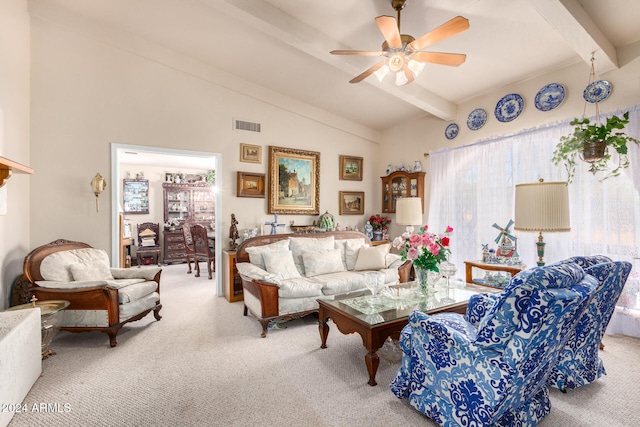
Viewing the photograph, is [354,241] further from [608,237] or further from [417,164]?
[608,237]

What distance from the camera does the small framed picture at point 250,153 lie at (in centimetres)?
497

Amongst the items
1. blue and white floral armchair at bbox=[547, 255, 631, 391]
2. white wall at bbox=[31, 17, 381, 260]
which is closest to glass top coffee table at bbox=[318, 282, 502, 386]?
blue and white floral armchair at bbox=[547, 255, 631, 391]

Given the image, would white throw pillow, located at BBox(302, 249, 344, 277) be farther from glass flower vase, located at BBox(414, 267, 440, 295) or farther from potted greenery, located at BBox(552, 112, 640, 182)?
potted greenery, located at BBox(552, 112, 640, 182)

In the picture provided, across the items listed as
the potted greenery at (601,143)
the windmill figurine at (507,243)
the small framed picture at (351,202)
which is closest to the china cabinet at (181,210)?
the small framed picture at (351,202)

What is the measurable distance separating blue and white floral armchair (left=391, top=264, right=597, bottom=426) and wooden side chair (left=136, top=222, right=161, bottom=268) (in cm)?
711

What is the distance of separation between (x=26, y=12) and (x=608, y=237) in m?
7.10

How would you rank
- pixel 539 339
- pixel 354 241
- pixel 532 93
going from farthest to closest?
1. pixel 354 241
2. pixel 532 93
3. pixel 539 339

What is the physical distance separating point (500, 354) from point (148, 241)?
7968 millimetres

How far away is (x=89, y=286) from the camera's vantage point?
295 cm

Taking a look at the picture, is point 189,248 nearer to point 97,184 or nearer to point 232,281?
point 232,281

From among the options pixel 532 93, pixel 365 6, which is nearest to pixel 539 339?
pixel 365 6

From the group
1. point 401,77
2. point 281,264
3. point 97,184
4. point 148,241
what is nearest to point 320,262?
point 281,264

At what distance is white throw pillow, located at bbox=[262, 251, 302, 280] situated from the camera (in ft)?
12.8

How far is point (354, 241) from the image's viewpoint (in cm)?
486
